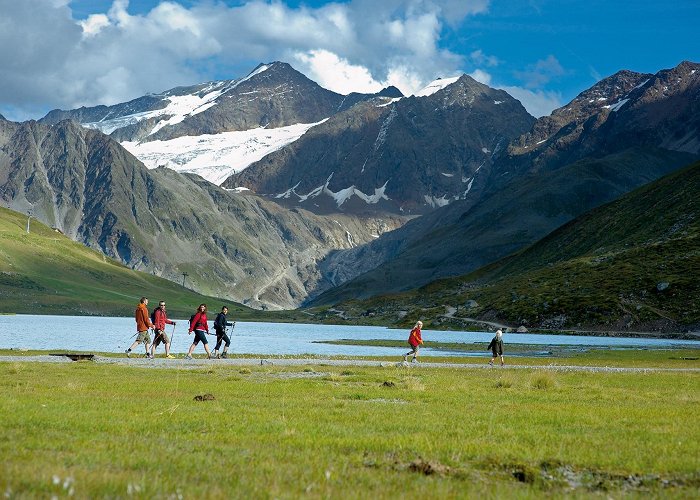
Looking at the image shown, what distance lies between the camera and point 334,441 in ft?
50.7

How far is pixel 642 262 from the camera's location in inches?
6471

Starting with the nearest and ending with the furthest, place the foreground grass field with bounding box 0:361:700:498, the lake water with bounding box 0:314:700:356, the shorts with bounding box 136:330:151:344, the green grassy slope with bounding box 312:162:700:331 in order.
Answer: the foreground grass field with bounding box 0:361:700:498 → the shorts with bounding box 136:330:151:344 → the lake water with bounding box 0:314:700:356 → the green grassy slope with bounding box 312:162:700:331

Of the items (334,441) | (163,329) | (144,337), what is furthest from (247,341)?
(334,441)

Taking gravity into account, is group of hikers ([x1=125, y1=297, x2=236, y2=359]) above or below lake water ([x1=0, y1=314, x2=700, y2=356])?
above

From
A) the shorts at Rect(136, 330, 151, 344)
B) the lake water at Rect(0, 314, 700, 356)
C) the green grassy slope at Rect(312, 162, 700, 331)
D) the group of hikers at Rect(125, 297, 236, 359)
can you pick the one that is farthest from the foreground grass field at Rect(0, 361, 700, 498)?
the green grassy slope at Rect(312, 162, 700, 331)

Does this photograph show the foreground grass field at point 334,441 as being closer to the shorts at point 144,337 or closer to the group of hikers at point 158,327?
the group of hikers at point 158,327

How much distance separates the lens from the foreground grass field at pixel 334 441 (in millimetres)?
11328

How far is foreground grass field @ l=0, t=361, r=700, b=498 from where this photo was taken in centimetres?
1133

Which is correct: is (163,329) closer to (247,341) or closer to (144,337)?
(144,337)

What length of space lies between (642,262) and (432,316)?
52.4 m

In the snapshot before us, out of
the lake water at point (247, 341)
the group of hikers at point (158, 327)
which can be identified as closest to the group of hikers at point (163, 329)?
the group of hikers at point (158, 327)

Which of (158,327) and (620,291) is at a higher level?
(620,291)

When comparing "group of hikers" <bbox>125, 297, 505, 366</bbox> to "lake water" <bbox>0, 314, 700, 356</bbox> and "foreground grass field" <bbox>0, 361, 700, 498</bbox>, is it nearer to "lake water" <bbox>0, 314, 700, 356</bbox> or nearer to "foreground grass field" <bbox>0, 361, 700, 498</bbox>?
"lake water" <bbox>0, 314, 700, 356</bbox>

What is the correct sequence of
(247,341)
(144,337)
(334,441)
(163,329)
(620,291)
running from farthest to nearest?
(620,291) → (247,341) → (163,329) → (144,337) → (334,441)
